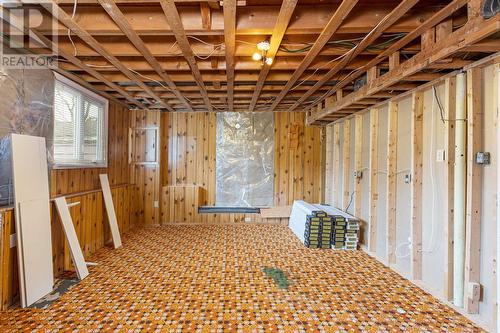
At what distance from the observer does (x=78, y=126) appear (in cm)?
366

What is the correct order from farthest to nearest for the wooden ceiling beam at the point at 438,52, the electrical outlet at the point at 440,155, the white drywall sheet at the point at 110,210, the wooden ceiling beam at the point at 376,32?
the white drywall sheet at the point at 110,210, the electrical outlet at the point at 440,155, the wooden ceiling beam at the point at 376,32, the wooden ceiling beam at the point at 438,52

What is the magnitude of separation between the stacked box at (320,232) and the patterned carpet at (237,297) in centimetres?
18

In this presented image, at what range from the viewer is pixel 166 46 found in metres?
2.56

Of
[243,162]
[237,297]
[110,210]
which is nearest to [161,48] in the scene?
[237,297]

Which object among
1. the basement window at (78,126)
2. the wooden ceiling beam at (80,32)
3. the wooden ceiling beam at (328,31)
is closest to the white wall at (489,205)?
the wooden ceiling beam at (328,31)

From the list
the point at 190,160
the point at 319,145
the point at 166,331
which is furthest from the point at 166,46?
the point at 319,145

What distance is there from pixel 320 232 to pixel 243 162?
7.55 feet

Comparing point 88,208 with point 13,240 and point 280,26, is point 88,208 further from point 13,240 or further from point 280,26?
point 280,26

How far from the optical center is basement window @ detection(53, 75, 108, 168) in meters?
3.24

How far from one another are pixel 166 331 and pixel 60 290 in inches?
55.4

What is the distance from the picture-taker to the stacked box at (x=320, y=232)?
3953mm

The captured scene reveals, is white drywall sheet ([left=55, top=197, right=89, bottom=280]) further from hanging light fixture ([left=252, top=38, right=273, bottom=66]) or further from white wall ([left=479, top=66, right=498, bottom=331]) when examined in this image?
white wall ([left=479, top=66, right=498, bottom=331])

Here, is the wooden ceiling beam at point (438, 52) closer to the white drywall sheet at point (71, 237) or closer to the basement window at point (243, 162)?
the basement window at point (243, 162)

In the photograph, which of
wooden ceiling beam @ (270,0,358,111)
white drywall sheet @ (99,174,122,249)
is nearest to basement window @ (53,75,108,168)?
white drywall sheet @ (99,174,122,249)
